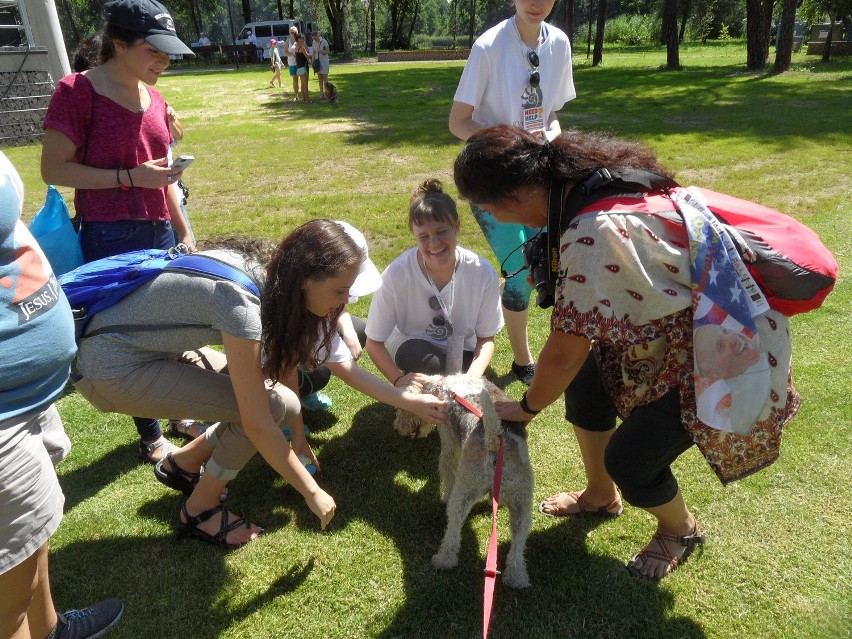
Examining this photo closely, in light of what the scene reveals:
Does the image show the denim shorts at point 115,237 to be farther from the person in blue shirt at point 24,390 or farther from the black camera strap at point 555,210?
the black camera strap at point 555,210

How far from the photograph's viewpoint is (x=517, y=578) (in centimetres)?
254

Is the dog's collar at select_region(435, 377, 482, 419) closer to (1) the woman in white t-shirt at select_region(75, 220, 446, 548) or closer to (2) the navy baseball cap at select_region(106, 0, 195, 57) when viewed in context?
(1) the woman in white t-shirt at select_region(75, 220, 446, 548)

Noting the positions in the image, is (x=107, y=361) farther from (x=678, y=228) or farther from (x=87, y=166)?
(x=678, y=228)

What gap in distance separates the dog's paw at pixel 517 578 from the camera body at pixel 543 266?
1.17 metres

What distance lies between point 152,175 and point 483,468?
210cm

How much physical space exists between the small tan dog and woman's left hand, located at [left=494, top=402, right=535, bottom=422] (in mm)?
34

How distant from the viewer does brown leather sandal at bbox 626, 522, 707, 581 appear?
257 cm

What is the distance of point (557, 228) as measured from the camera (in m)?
2.00

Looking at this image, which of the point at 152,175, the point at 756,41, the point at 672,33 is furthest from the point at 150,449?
the point at 672,33

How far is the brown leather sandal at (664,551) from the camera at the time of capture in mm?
2568

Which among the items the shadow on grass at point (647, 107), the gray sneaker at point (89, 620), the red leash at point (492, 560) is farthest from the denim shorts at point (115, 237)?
the shadow on grass at point (647, 107)

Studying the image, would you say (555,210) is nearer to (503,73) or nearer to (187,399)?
(187,399)

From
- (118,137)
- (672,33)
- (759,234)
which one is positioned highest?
(672,33)

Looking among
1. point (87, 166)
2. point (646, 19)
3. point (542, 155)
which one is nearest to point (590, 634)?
point (542, 155)
